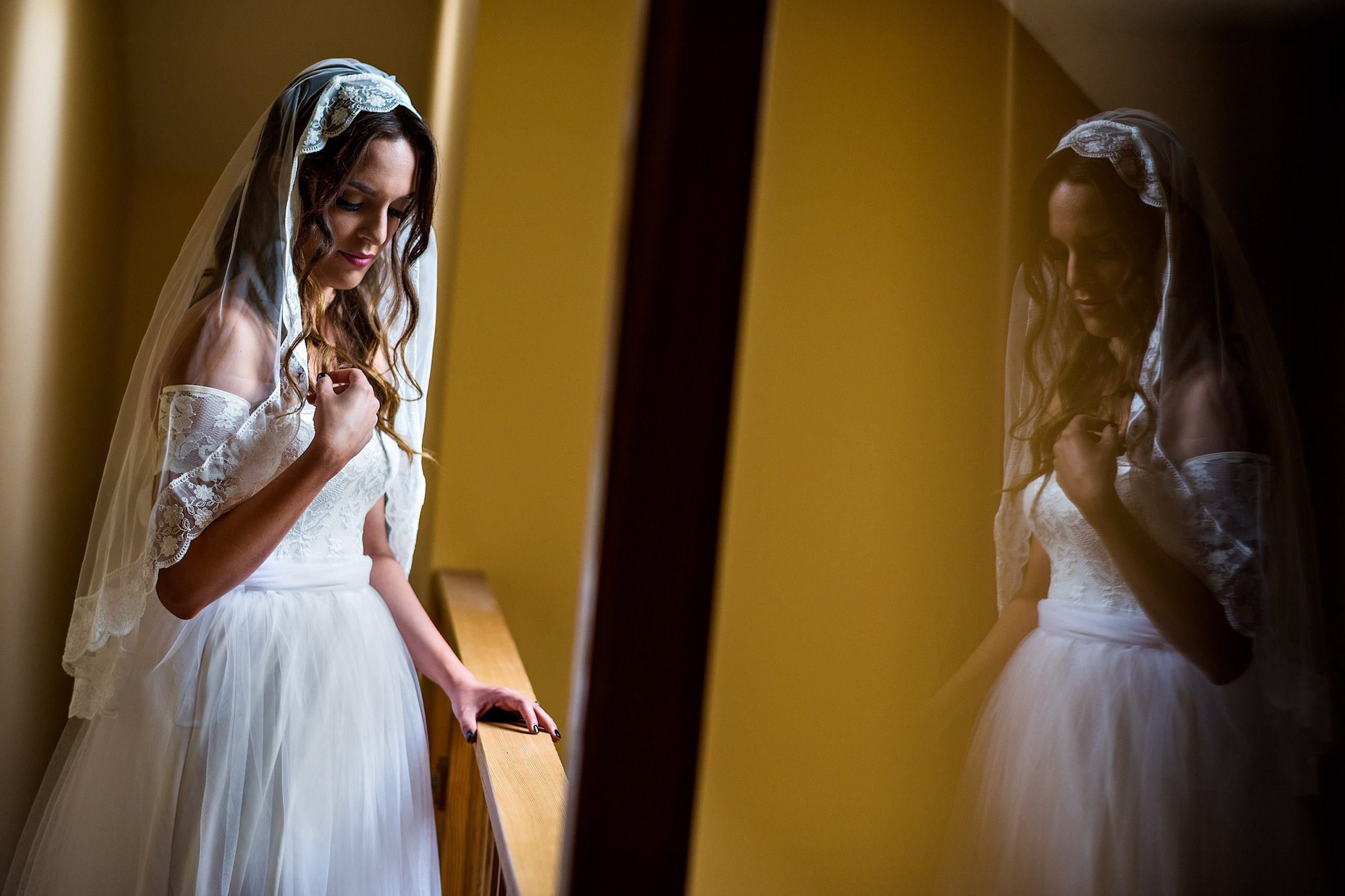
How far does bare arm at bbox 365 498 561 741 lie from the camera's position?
1.21 m

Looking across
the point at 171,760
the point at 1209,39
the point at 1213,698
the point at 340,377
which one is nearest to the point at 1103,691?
the point at 1213,698

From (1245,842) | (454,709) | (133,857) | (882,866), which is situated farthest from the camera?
(454,709)

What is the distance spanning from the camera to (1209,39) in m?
0.51

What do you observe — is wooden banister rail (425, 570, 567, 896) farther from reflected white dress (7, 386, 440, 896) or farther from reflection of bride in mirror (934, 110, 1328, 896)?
reflection of bride in mirror (934, 110, 1328, 896)

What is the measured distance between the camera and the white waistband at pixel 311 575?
1.07 m

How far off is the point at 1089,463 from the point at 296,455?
0.84 meters

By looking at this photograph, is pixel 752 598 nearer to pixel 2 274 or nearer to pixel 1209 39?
pixel 1209 39

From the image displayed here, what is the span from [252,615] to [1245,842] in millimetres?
1017

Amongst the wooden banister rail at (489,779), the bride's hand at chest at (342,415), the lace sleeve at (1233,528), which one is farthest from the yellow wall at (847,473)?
the bride's hand at chest at (342,415)

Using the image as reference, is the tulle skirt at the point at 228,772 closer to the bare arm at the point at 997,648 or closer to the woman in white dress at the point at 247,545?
the woman in white dress at the point at 247,545

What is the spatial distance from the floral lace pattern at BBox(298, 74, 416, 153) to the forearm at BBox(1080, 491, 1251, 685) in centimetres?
91

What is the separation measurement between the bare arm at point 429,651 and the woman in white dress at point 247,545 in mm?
98

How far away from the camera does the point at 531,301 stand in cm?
178

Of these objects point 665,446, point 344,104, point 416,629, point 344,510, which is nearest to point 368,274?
point 344,104
